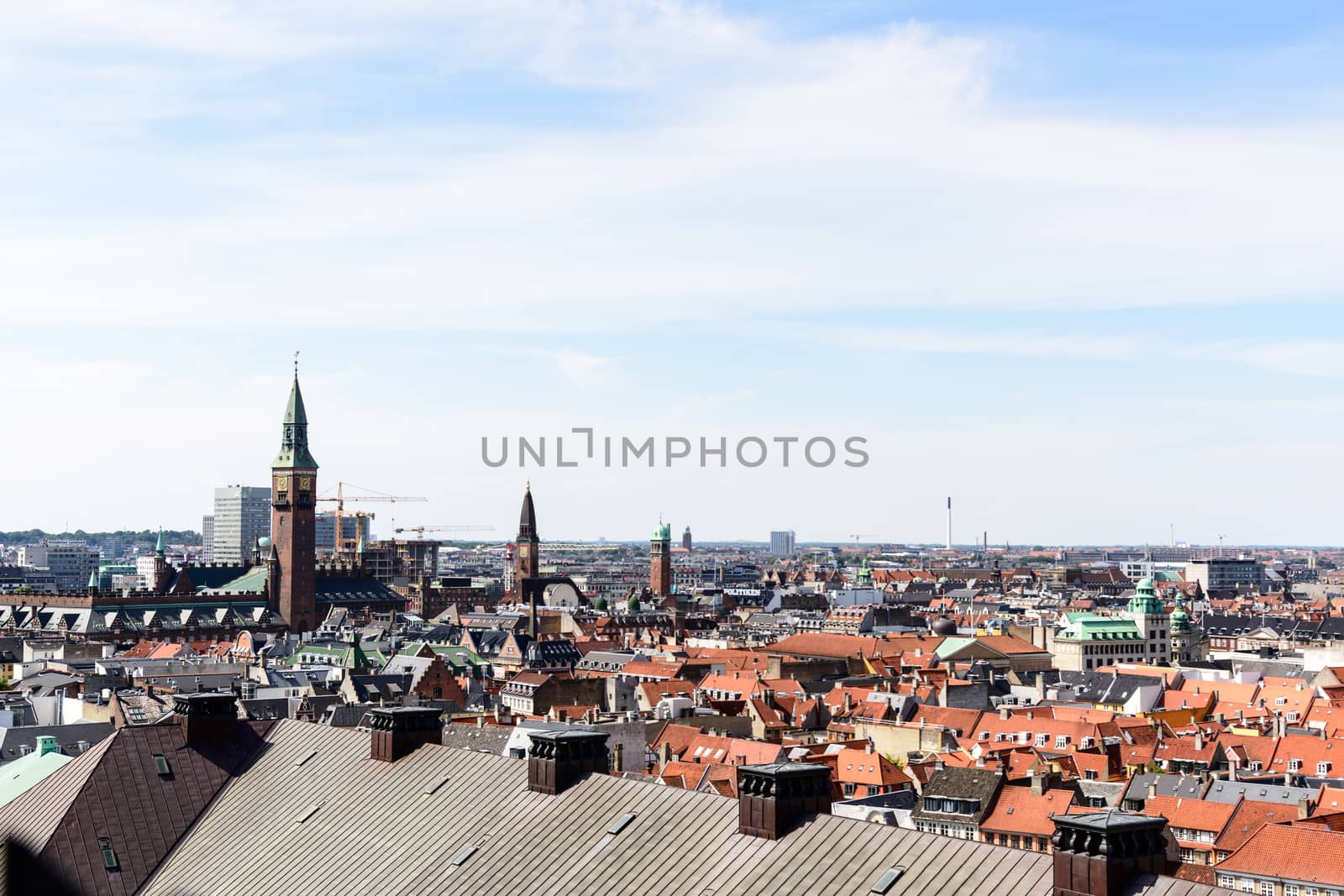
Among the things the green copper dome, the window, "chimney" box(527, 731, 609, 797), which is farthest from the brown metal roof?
the green copper dome

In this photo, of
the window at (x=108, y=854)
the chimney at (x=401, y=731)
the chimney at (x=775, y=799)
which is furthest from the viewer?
the chimney at (x=401, y=731)

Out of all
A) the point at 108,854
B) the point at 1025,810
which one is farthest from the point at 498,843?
the point at 1025,810

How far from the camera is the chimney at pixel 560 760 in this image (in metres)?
38.5

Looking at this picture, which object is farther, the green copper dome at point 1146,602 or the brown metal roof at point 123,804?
the green copper dome at point 1146,602

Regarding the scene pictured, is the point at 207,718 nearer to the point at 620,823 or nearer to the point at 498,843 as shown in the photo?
the point at 498,843

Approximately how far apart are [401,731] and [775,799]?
1360 cm

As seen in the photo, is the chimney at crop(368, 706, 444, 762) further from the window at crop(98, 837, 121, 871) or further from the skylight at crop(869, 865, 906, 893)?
the skylight at crop(869, 865, 906, 893)

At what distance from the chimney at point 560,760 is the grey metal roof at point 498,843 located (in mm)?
309

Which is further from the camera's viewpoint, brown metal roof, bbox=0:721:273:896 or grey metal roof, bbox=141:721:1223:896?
brown metal roof, bbox=0:721:273:896

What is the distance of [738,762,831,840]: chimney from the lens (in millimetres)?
33375

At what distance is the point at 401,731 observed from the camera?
4366 cm

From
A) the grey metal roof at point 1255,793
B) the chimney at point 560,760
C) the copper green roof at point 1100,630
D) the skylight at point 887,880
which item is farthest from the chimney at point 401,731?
the copper green roof at point 1100,630

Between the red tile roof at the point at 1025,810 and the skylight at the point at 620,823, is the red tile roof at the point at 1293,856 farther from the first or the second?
the skylight at the point at 620,823

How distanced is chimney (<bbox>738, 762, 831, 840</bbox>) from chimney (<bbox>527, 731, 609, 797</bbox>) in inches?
210
